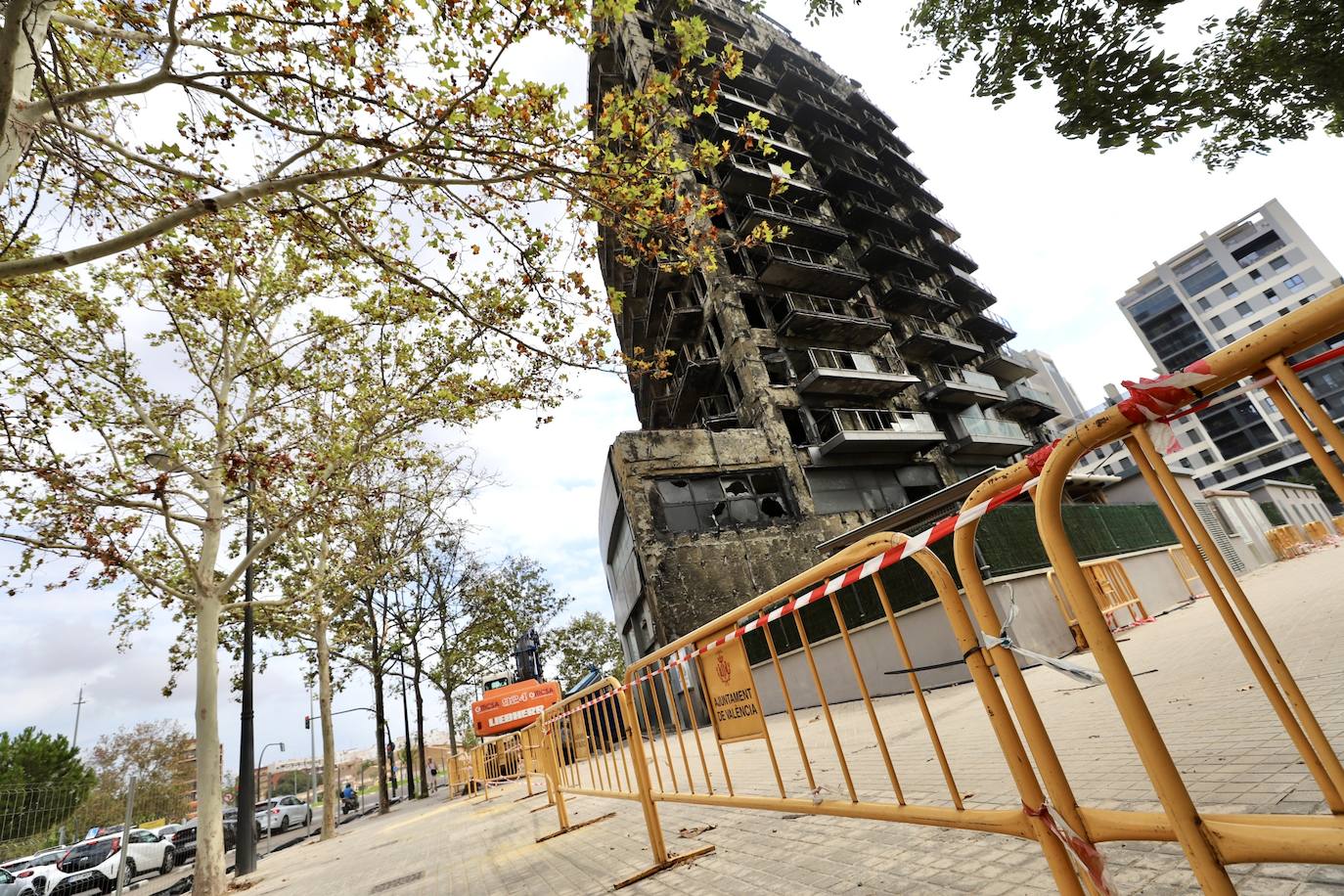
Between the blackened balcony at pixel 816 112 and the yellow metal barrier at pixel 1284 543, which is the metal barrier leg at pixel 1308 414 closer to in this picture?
the yellow metal barrier at pixel 1284 543

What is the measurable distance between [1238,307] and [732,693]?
9186 cm

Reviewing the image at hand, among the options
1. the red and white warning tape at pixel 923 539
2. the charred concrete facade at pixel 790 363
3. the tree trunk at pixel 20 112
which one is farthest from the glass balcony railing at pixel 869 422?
the tree trunk at pixel 20 112

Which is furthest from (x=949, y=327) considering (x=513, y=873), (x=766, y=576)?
(x=513, y=873)

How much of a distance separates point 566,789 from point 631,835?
1.97m

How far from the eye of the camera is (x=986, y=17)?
4.61 metres

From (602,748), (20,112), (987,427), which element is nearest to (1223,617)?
(602,748)

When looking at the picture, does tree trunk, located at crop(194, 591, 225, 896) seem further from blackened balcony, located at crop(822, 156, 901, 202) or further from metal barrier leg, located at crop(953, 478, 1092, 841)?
blackened balcony, located at crop(822, 156, 901, 202)

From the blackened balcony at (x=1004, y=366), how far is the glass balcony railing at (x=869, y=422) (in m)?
14.5

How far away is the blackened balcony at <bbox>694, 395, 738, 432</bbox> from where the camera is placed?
26617mm

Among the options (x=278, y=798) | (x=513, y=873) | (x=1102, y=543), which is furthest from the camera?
(x=278, y=798)

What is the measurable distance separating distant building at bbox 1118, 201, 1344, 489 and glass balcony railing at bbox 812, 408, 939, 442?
56.7 meters

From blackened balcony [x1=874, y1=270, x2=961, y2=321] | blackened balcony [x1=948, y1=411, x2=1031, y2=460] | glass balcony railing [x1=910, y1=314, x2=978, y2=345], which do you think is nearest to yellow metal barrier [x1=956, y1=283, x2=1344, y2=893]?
blackened balcony [x1=948, y1=411, x2=1031, y2=460]

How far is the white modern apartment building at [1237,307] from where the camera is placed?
62031mm

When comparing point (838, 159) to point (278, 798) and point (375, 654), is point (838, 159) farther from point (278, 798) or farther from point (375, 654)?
point (278, 798)
